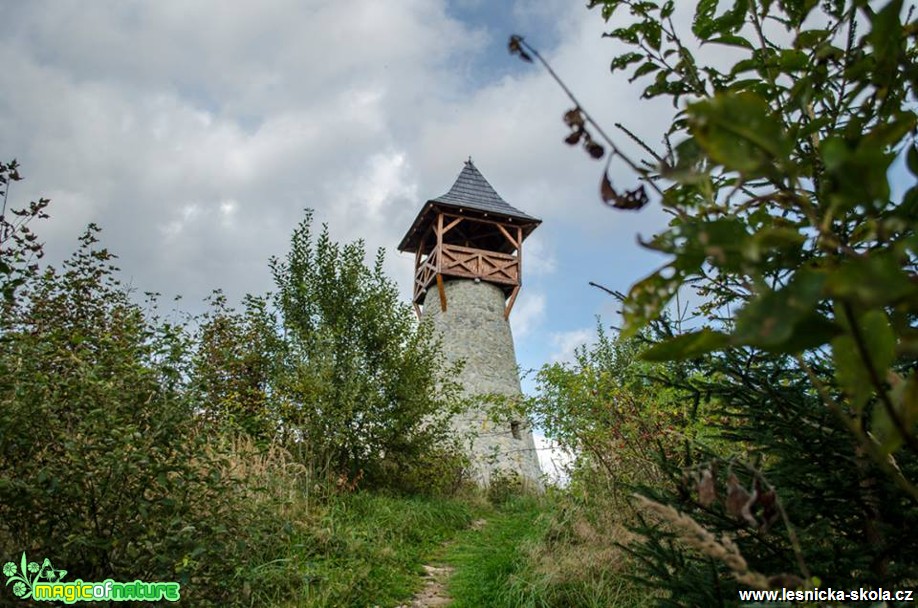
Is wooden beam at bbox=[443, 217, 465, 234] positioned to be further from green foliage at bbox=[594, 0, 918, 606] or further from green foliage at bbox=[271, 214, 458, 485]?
green foliage at bbox=[594, 0, 918, 606]

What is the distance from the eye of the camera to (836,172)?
464 millimetres

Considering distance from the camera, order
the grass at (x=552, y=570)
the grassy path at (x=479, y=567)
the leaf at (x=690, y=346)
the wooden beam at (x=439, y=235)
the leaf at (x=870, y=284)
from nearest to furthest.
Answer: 1. the leaf at (x=870, y=284)
2. the leaf at (x=690, y=346)
3. the grass at (x=552, y=570)
4. the grassy path at (x=479, y=567)
5. the wooden beam at (x=439, y=235)

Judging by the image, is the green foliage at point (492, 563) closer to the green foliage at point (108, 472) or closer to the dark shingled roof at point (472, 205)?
the green foliage at point (108, 472)

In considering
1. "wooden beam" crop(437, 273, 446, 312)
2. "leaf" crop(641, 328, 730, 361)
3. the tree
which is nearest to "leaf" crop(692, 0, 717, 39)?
the tree

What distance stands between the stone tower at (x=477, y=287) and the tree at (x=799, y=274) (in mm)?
10865

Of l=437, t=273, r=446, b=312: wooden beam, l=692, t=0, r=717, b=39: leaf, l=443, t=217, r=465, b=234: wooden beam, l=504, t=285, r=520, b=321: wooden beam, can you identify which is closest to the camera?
l=692, t=0, r=717, b=39: leaf

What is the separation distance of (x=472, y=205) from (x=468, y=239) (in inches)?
46.2

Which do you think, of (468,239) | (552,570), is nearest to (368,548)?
(552,570)

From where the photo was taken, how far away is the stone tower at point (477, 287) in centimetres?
1327

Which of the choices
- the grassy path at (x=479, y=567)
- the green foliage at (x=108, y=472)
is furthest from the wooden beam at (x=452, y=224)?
the green foliage at (x=108, y=472)

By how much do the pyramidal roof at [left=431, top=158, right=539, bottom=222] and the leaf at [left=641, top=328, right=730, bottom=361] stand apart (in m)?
14.9

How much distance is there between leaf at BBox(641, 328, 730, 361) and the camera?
53 cm

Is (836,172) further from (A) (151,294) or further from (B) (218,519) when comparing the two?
(A) (151,294)

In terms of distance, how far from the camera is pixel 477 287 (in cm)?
1510
